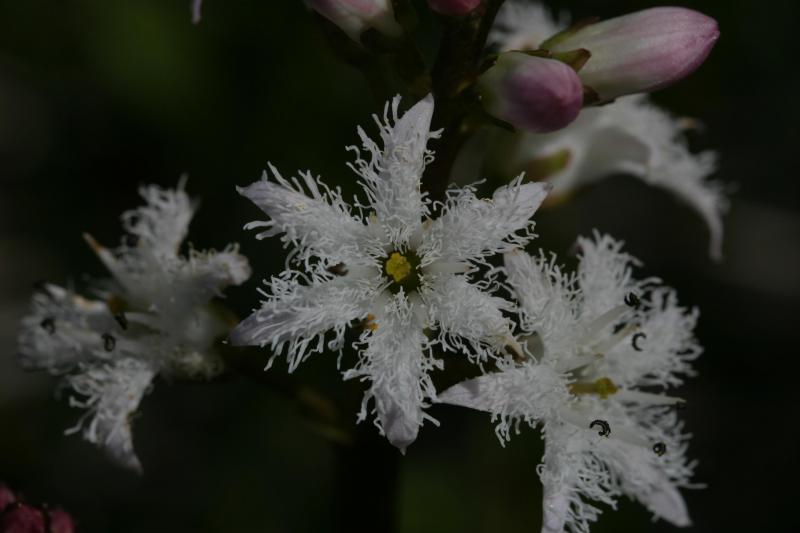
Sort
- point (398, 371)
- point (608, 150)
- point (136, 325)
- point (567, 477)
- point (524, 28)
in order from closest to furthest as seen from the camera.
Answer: point (398, 371)
point (567, 477)
point (136, 325)
point (608, 150)
point (524, 28)

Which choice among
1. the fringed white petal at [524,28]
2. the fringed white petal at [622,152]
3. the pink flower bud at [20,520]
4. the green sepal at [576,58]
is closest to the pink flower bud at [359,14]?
the green sepal at [576,58]

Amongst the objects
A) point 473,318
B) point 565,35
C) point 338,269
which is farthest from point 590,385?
point 565,35

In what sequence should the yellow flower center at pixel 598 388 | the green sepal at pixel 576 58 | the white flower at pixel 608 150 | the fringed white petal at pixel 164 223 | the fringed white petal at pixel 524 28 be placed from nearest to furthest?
the green sepal at pixel 576 58
the yellow flower center at pixel 598 388
the fringed white petal at pixel 164 223
the white flower at pixel 608 150
the fringed white petal at pixel 524 28

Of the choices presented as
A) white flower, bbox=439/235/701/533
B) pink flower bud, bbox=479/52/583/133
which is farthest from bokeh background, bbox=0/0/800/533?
pink flower bud, bbox=479/52/583/133

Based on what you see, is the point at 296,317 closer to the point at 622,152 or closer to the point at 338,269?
the point at 338,269

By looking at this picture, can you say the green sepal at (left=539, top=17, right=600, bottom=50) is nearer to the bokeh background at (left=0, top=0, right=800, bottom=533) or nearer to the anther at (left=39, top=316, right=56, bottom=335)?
the anther at (left=39, top=316, right=56, bottom=335)

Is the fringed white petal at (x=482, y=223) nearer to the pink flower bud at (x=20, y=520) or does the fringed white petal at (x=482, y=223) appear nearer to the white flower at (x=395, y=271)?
the white flower at (x=395, y=271)
